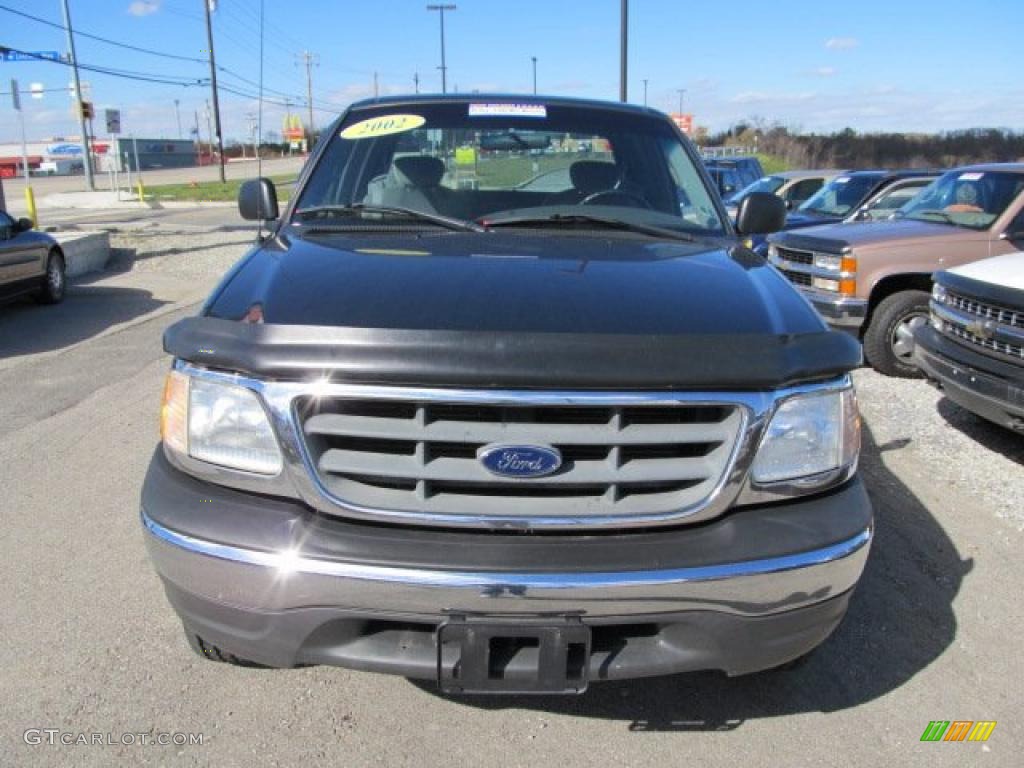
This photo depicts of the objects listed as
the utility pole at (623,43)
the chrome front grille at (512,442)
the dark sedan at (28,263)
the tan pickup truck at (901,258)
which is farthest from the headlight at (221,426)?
the utility pole at (623,43)

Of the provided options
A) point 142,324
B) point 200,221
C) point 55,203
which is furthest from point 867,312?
point 55,203

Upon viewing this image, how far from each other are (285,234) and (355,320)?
1.21 metres

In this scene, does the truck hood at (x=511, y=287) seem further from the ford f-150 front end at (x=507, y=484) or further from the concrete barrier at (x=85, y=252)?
the concrete barrier at (x=85, y=252)

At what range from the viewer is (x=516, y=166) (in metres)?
3.67

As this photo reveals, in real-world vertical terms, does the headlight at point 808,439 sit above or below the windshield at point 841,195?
below

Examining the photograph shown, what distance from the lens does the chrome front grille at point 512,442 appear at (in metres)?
2.03

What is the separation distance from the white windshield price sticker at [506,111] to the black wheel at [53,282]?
315 inches

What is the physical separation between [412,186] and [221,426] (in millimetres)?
1735

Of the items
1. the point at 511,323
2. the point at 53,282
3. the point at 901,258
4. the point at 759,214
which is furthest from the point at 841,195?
the point at 511,323

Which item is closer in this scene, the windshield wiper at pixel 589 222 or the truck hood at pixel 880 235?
the windshield wiper at pixel 589 222

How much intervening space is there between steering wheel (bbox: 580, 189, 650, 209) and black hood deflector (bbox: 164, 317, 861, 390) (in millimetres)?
1566

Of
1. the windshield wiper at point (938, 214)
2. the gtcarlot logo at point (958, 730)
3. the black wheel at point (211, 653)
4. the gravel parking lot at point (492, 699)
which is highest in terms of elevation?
the windshield wiper at point (938, 214)

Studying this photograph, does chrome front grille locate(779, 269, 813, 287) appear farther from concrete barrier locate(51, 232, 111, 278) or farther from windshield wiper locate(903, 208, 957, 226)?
concrete barrier locate(51, 232, 111, 278)
